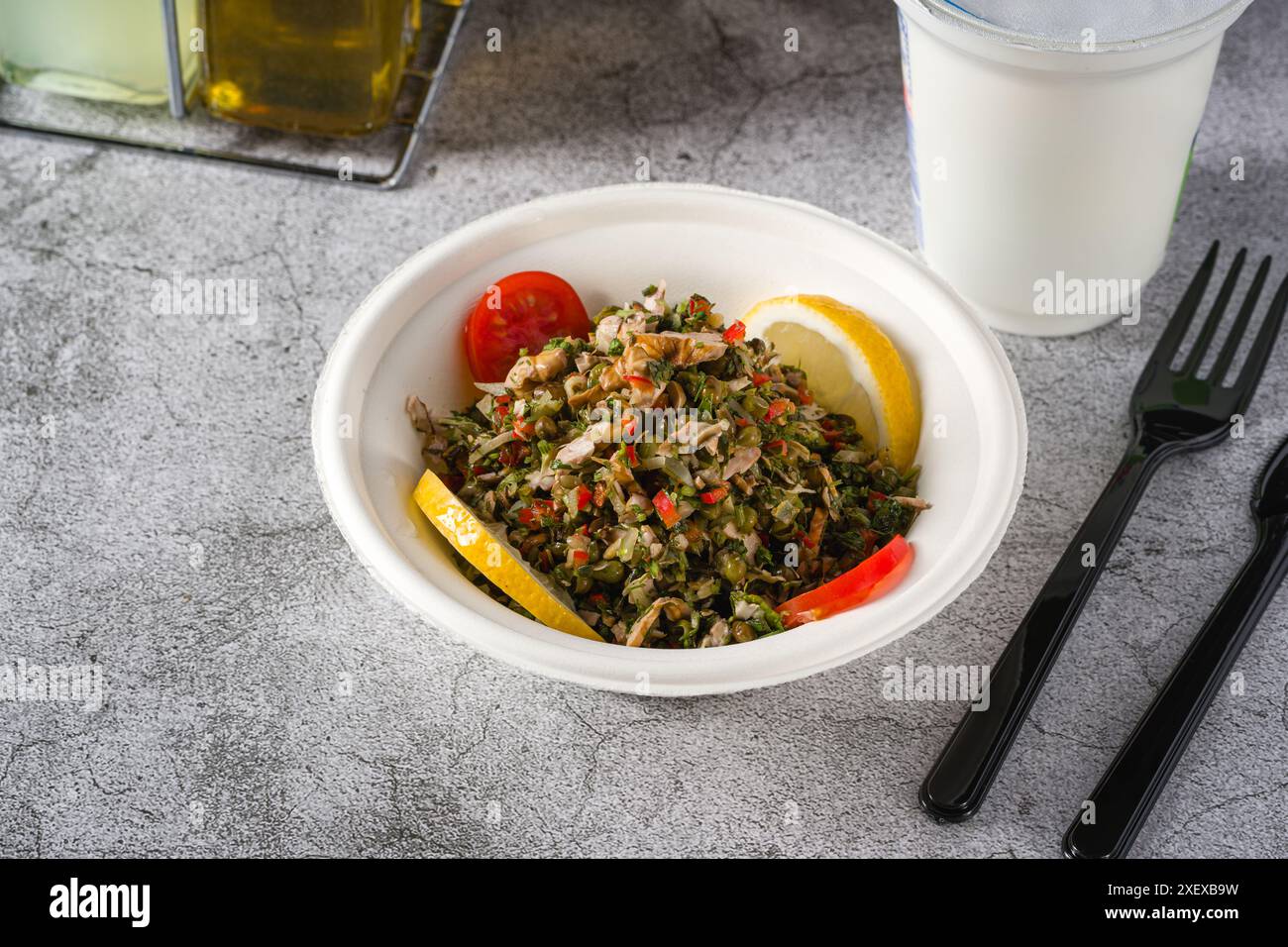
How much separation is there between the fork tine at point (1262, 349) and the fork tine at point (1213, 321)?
0.04 m

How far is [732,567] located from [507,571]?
0.17m

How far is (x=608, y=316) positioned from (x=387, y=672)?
359 millimetres

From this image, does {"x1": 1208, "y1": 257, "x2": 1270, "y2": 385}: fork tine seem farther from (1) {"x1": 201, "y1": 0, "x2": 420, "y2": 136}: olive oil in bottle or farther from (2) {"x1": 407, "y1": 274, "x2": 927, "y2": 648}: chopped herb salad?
(1) {"x1": 201, "y1": 0, "x2": 420, "y2": 136}: olive oil in bottle

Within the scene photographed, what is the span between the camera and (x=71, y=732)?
3.78ft

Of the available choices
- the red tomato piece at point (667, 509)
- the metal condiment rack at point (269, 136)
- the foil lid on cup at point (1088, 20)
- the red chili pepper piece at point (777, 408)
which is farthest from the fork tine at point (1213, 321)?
the metal condiment rack at point (269, 136)

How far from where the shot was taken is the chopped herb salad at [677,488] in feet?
3.55

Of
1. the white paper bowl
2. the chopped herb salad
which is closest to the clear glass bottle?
the white paper bowl

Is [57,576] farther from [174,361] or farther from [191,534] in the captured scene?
[174,361]

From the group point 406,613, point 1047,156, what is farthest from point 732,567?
point 1047,156

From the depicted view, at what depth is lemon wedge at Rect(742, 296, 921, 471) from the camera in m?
1.21

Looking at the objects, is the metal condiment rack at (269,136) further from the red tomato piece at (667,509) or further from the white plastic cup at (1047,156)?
the red tomato piece at (667,509)

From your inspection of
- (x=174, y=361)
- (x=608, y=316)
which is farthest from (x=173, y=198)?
(x=608, y=316)

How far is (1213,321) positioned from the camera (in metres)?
1.41
